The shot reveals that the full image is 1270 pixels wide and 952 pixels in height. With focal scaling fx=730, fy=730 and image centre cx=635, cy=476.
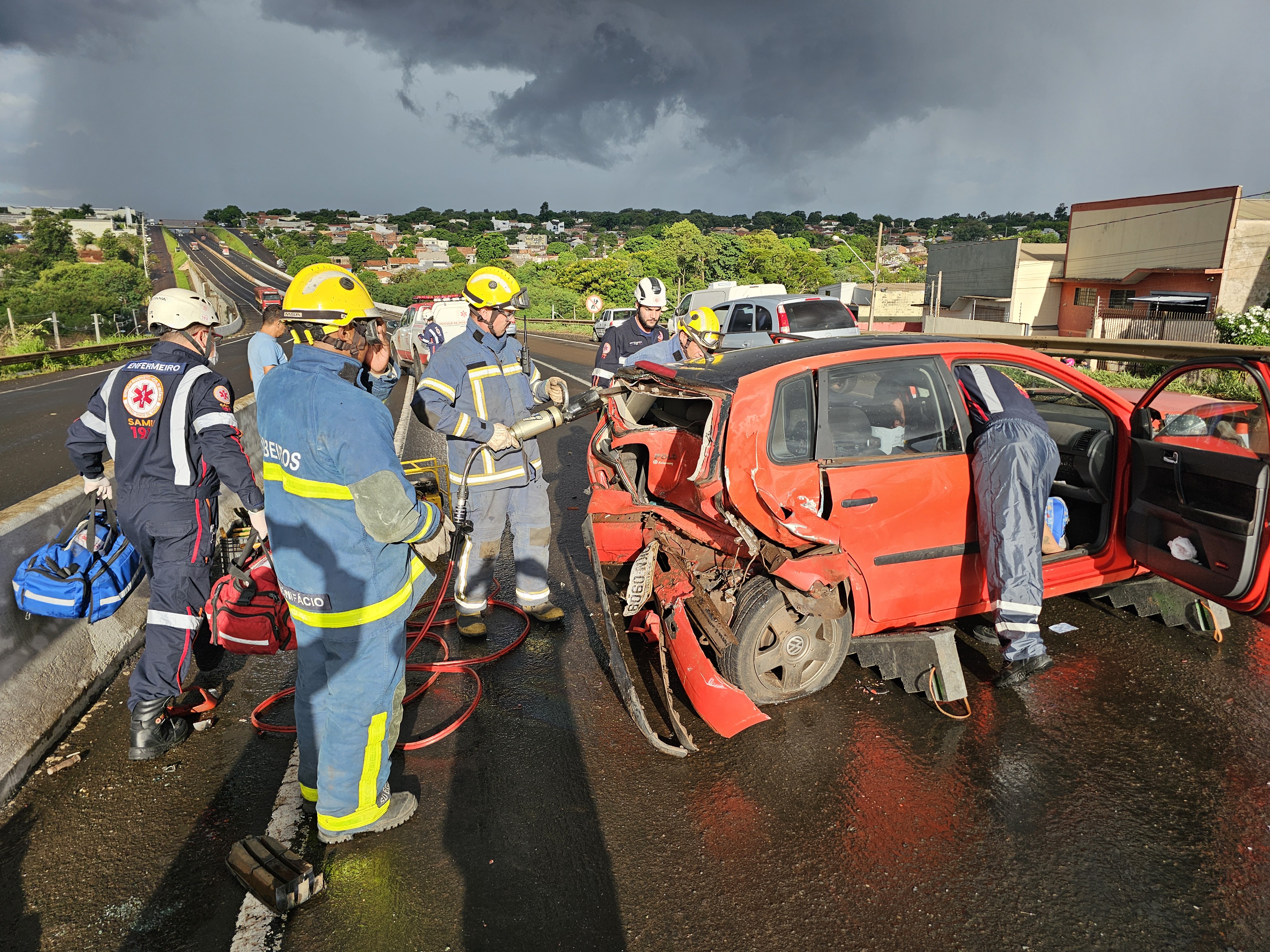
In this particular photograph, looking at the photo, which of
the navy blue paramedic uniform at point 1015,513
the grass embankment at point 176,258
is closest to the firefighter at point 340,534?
the navy blue paramedic uniform at point 1015,513

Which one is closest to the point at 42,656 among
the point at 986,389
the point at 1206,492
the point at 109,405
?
the point at 109,405

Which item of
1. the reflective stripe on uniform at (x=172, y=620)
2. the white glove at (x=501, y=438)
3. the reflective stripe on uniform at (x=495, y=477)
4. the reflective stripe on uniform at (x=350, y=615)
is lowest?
the reflective stripe on uniform at (x=172, y=620)

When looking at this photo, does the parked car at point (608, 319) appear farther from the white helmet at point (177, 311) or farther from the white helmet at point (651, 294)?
the white helmet at point (177, 311)

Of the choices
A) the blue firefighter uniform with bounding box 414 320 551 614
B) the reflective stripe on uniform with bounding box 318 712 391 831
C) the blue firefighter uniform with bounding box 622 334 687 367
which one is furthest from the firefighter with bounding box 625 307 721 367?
the reflective stripe on uniform with bounding box 318 712 391 831

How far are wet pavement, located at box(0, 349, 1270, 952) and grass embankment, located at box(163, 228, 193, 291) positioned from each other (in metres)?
34.3

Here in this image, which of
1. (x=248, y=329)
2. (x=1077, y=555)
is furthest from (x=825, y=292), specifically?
(x=1077, y=555)

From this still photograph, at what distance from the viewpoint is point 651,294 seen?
6.36 meters

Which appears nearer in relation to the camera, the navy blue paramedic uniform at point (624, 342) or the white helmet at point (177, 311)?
the white helmet at point (177, 311)

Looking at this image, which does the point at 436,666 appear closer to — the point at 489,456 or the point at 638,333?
the point at 489,456

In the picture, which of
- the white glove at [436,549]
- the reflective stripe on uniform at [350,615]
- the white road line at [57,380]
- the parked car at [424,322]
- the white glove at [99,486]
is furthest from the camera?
the parked car at [424,322]

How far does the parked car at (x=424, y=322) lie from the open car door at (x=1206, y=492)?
1317 cm

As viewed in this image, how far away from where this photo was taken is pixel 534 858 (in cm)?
274

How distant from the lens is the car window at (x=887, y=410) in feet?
11.7

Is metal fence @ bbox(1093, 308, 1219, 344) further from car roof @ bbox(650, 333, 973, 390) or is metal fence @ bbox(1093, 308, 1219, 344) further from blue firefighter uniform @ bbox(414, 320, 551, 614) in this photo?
blue firefighter uniform @ bbox(414, 320, 551, 614)
